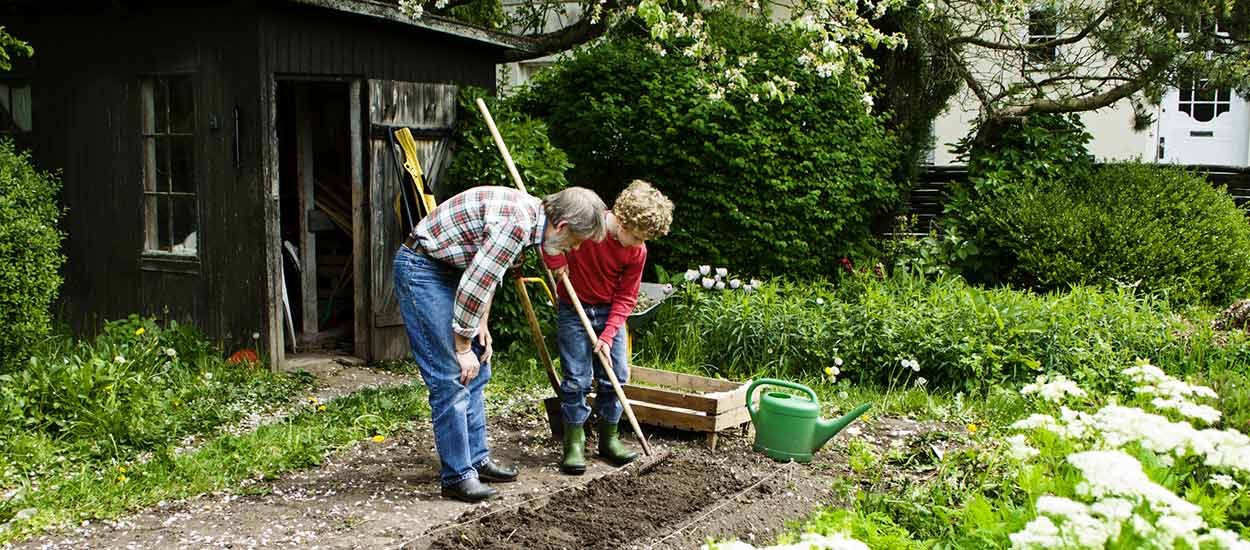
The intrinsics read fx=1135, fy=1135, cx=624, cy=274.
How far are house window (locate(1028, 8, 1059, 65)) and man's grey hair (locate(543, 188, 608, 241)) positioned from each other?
7.08 metres

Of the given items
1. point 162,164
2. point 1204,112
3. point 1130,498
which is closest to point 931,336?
point 1130,498

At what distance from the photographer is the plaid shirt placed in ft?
15.3

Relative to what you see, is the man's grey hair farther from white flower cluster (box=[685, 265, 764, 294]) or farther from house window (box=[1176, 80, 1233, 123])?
house window (box=[1176, 80, 1233, 123])

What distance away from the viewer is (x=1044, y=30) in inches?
426

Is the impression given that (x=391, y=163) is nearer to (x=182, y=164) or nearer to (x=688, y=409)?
(x=182, y=164)

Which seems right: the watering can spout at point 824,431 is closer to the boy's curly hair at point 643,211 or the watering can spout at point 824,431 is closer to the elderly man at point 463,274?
the boy's curly hair at point 643,211

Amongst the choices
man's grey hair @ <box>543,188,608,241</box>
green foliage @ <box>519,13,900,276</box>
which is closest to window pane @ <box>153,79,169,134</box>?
green foliage @ <box>519,13,900,276</box>

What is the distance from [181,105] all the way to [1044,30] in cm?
775

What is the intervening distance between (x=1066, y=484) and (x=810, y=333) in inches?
156

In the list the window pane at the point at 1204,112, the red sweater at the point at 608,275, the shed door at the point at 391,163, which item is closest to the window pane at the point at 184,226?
the shed door at the point at 391,163

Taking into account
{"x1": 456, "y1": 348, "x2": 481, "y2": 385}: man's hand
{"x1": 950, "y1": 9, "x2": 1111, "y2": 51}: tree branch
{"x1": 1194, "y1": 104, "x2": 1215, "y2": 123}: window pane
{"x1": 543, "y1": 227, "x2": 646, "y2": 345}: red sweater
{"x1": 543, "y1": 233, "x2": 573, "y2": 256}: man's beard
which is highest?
{"x1": 950, "y1": 9, "x2": 1111, "y2": 51}: tree branch

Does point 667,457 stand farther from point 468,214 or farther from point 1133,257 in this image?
point 1133,257

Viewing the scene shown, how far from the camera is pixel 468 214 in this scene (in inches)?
190

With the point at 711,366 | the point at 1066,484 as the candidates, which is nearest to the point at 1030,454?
the point at 1066,484
